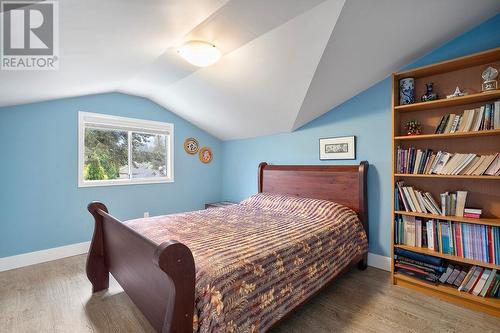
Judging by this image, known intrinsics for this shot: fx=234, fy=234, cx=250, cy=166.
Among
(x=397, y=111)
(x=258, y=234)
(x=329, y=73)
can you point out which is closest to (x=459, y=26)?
(x=397, y=111)

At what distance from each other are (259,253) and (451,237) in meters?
1.78

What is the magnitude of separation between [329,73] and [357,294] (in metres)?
2.13

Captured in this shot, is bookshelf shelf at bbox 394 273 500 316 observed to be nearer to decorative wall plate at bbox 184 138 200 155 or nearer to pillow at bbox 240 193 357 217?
pillow at bbox 240 193 357 217

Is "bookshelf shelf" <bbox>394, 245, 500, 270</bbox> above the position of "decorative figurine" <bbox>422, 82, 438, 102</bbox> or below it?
below

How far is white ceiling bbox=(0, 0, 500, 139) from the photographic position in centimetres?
156

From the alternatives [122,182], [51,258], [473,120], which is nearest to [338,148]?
[473,120]

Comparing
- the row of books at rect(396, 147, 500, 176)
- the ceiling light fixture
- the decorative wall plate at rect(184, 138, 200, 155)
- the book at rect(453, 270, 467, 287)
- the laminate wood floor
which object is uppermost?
the ceiling light fixture

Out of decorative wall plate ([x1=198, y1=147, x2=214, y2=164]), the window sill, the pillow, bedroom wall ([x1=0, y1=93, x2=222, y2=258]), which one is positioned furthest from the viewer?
decorative wall plate ([x1=198, y1=147, x2=214, y2=164])

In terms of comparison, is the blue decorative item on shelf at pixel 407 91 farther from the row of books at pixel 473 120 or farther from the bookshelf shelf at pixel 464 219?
the bookshelf shelf at pixel 464 219

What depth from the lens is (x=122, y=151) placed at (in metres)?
3.71

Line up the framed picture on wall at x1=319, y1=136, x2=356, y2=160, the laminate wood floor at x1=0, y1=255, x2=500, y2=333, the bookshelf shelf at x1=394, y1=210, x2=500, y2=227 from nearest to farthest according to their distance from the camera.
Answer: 1. the laminate wood floor at x1=0, y1=255, x2=500, y2=333
2. the bookshelf shelf at x1=394, y1=210, x2=500, y2=227
3. the framed picture on wall at x1=319, y1=136, x2=356, y2=160

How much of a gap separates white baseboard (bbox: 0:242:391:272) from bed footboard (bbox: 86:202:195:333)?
1.27 meters

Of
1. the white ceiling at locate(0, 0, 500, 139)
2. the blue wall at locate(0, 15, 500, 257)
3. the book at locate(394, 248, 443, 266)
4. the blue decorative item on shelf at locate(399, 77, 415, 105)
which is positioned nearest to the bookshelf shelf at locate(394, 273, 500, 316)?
the book at locate(394, 248, 443, 266)

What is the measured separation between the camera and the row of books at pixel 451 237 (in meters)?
1.86
